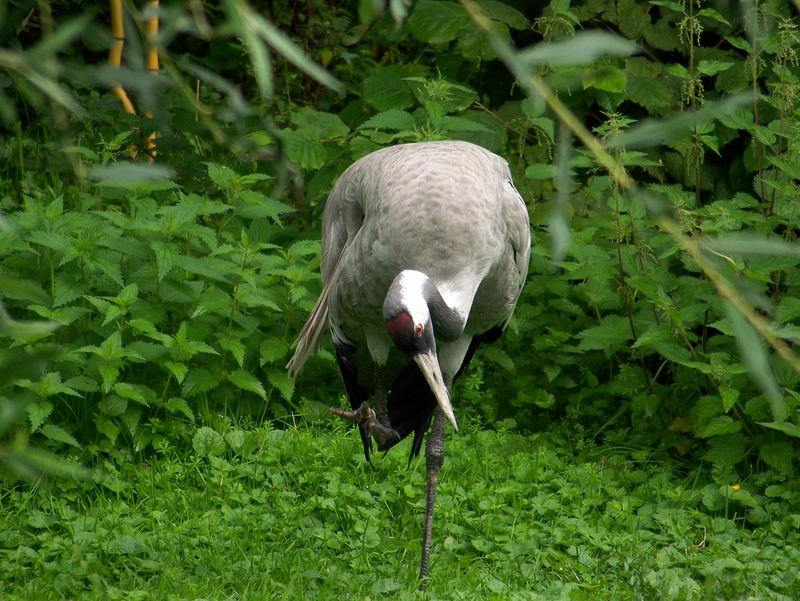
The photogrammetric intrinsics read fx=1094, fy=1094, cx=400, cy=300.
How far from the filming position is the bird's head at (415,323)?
11.5 ft

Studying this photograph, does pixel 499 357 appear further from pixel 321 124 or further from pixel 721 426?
pixel 321 124

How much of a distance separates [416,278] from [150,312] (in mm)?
1617

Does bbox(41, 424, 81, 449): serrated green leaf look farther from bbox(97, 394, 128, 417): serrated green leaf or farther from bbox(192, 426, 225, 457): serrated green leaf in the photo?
bbox(192, 426, 225, 457): serrated green leaf

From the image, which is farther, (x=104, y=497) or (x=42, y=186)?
(x=42, y=186)

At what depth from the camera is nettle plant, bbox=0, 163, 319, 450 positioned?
4492mm

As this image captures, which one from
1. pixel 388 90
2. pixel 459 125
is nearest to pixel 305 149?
pixel 388 90

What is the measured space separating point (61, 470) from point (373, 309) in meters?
2.84

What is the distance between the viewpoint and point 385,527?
4.41 metres

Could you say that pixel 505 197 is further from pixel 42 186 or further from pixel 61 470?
pixel 42 186

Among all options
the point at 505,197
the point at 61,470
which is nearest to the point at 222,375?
the point at 505,197

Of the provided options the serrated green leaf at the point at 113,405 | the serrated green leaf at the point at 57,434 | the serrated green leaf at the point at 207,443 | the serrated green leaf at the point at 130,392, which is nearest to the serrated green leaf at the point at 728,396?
the serrated green leaf at the point at 207,443

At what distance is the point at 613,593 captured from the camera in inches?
153

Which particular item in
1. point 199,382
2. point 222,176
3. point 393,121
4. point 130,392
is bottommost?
point 199,382

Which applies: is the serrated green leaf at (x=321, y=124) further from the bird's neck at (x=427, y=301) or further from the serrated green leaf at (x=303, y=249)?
the bird's neck at (x=427, y=301)
